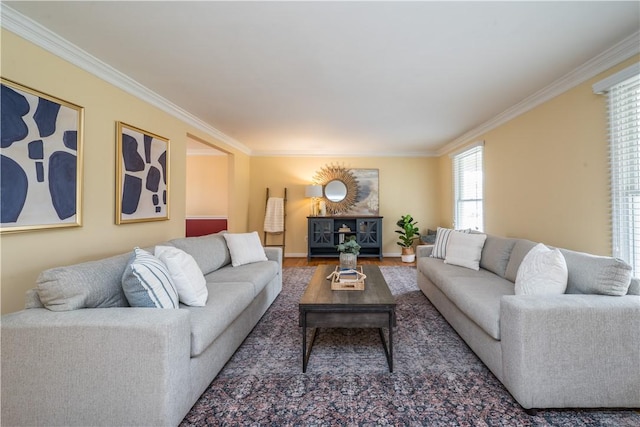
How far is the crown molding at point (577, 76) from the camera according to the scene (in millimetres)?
1962

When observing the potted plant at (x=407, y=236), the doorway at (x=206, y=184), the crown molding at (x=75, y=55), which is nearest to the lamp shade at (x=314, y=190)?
the potted plant at (x=407, y=236)

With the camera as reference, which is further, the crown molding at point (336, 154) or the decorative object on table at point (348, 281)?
the crown molding at point (336, 154)

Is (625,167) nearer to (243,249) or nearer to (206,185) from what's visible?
(243,249)

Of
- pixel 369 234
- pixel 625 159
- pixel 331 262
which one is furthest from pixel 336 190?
pixel 625 159

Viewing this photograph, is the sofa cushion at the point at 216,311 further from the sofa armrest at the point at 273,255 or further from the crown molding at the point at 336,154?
the crown molding at the point at 336,154

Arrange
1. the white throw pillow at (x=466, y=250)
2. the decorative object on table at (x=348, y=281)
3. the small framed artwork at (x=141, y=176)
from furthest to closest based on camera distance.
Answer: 1. the white throw pillow at (x=466, y=250)
2. the small framed artwork at (x=141, y=176)
3. the decorative object on table at (x=348, y=281)

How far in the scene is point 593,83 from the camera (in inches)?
89.3

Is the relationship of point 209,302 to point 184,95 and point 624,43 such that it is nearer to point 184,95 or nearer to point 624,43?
point 184,95

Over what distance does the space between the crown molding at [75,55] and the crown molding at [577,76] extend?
401 cm

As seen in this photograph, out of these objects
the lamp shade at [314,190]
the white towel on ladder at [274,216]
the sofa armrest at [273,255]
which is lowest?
the sofa armrest at [273,255]

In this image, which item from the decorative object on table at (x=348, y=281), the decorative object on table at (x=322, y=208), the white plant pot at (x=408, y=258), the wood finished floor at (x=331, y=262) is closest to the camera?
the decorative object on table at (x=348, y=281)

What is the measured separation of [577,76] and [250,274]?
11.4ft

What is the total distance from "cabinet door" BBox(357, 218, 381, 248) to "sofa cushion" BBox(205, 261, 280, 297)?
2.81 metres

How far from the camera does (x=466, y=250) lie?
118 inches
